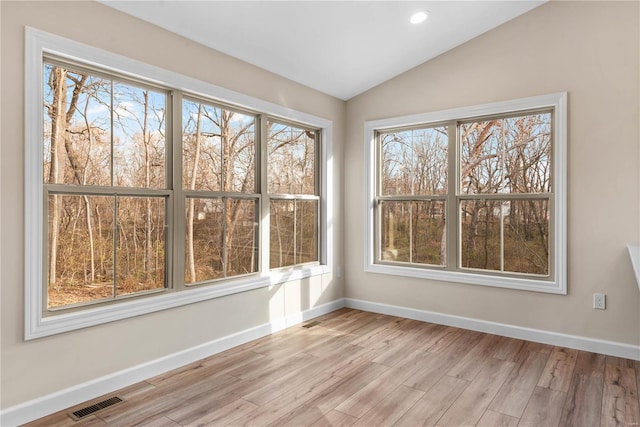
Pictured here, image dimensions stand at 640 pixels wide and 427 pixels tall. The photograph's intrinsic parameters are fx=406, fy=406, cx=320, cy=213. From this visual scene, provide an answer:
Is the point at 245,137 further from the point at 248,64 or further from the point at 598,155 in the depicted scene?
the point at 598,155

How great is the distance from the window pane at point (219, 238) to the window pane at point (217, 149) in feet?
0.49

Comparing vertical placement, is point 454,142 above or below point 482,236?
above

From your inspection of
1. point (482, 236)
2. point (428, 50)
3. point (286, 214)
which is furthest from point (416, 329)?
point (428, 50)

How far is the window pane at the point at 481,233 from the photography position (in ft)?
12.9

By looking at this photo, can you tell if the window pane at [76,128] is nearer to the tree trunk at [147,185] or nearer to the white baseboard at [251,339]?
the tree trunk at [147,185]

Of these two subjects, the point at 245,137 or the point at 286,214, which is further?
the point at 286,214

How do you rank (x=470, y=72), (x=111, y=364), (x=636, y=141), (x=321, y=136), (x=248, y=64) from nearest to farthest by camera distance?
1. (x=111, y=364)
2. (x=636, y=141)
3. (x=248, y=64)
4. (x=470, y=72)
5. (x=321, y=136)

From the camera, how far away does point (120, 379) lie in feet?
8.80

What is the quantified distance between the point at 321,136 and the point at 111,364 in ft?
9.90

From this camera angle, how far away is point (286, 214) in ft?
13.6

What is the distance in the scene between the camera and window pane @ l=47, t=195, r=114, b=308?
2461mm

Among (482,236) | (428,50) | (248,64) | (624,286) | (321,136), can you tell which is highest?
(428,50)

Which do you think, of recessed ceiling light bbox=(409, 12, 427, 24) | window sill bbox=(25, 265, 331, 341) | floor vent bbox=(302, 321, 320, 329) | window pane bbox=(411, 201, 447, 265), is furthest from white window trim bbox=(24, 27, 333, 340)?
window pane bbox=(411, 201, 447, 265)

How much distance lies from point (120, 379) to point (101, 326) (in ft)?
1.28
